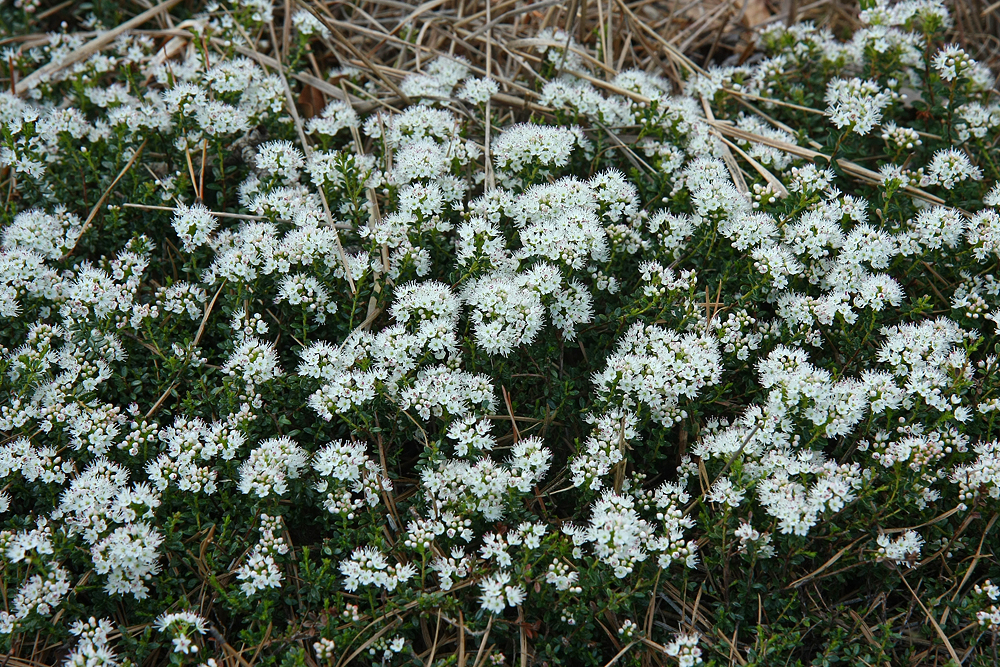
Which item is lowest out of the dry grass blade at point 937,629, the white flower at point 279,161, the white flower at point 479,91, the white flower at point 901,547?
the dry grass blade at point 937,629

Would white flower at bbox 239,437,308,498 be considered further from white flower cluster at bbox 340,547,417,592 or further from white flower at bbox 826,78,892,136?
white flower at bbox 826,78,892,136

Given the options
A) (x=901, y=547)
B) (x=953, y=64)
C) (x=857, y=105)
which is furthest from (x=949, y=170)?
(x=901, y=547)

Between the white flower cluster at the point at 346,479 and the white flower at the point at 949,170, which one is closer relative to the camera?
the white flower cluster at the point at 346,479

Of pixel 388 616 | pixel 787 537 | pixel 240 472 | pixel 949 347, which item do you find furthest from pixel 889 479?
pixel 240 472

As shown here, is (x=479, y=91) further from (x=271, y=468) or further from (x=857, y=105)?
(x=271, y=468)

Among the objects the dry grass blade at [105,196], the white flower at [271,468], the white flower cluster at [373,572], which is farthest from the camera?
the dry grass blade at [105,196]

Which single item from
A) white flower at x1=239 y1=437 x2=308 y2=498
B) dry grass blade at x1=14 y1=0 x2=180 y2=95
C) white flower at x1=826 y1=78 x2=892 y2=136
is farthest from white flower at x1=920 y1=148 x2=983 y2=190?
dry grass blade at x1=14 y1=0 x2=180 y2=95

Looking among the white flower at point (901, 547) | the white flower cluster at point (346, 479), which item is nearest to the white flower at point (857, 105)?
the white flower at point (901, 547)

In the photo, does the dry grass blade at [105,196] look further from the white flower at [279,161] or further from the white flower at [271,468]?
the white flower at [271,468]

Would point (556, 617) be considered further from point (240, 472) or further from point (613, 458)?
point (240, 472)
